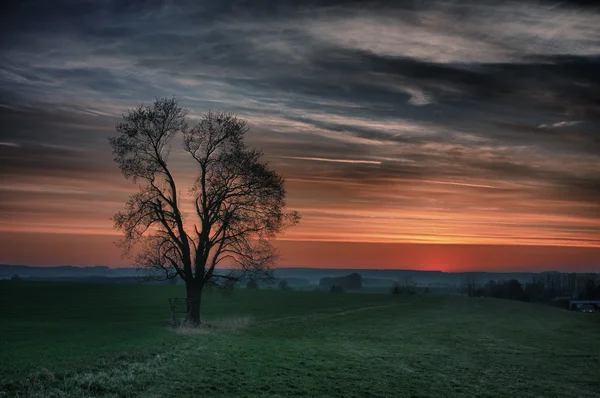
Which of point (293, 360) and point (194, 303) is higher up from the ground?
point (194, 303)

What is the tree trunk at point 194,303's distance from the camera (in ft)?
152

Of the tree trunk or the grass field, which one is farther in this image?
the tree trunk

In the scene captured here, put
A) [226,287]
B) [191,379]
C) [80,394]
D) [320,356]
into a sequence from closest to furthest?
1. [80,394]
2. [191,379]
3. [320,356]
4. [226,287]

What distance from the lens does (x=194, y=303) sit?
Answer: 4697 centimetres

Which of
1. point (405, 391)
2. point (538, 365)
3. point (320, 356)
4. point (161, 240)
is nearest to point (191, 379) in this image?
point (405, 391)

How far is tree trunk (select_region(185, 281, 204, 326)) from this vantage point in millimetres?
46312

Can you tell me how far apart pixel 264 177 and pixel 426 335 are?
734 inches

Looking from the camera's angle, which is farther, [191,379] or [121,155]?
[121,155]

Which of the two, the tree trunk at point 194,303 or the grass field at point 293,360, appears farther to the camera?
the tree trunk at point 194,303

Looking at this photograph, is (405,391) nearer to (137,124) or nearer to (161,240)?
(161,240)

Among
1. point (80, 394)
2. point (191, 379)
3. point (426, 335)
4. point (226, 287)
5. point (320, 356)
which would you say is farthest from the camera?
point (226, 287)

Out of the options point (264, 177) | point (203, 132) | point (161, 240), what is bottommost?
point (161, 240)

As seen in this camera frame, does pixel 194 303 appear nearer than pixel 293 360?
No

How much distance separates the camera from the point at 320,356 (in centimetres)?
3011
